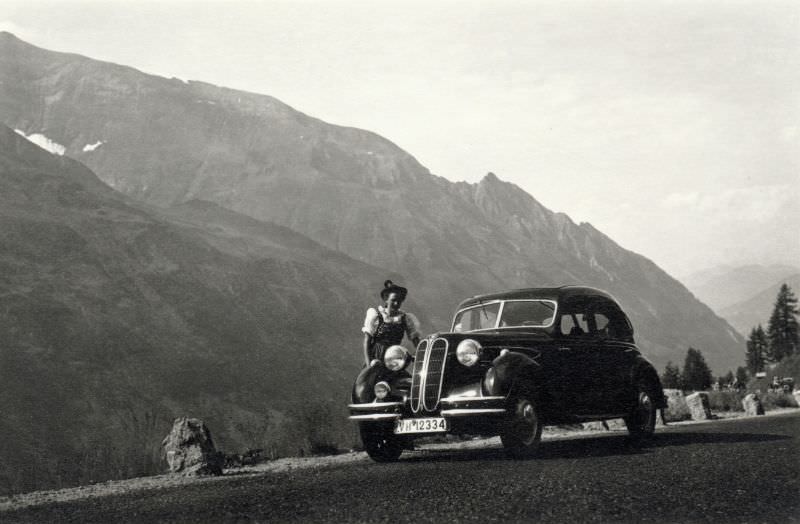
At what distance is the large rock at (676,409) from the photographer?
61.5 ft

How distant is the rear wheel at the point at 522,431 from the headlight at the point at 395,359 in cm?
148

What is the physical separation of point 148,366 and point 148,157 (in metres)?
88.5

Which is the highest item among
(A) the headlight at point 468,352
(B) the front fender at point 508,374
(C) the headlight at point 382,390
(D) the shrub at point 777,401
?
(A) the headlight at point 468,352

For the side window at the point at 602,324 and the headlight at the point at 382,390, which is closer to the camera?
the headlight at the point at 382,390

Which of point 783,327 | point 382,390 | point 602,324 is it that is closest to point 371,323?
point 382,390

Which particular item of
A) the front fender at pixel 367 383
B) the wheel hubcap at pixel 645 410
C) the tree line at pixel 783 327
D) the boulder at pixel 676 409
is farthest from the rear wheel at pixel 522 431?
the tree line at pixel 783 327

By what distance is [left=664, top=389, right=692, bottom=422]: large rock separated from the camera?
18747mm

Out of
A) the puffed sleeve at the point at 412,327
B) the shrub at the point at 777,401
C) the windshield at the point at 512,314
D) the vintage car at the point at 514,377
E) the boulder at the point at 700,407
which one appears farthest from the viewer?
the shrub at the point at 777,401

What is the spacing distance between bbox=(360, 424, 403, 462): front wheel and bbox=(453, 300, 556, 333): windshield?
5.22 feet

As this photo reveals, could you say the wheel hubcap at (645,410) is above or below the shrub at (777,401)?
above

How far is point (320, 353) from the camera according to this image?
286ft

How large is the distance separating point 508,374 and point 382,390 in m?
1.50

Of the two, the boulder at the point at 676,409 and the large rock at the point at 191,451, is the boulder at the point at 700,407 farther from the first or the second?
the large rock at the point at 191,451

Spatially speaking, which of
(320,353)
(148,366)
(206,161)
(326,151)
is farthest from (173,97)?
(148,366)
